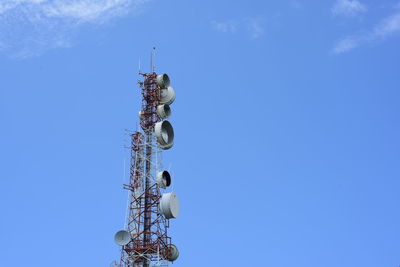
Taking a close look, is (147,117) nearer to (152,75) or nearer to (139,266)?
(152,75)

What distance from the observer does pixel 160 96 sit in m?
61.0

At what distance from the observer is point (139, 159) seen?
189 ft

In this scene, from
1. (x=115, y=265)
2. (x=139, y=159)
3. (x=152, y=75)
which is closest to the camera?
(x=115, y=265)

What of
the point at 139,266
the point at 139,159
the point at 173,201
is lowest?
the point at 139,266

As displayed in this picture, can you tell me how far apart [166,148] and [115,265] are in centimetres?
1135

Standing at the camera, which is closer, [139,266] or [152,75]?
[139,266]

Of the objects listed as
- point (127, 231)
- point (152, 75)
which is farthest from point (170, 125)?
point (127, 231)

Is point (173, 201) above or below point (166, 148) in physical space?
below

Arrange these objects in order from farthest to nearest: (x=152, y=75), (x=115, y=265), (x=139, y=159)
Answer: (x=152, y=75)
(x=139, y=159)
(x=115, y=265)

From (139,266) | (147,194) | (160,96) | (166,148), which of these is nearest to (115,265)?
(139,266)

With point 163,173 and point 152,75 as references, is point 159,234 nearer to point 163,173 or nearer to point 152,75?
point 163,173

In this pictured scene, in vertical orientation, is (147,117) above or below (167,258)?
above

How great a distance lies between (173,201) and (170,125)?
750cm

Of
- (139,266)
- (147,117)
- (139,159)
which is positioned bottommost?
(139,266)
